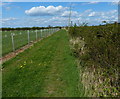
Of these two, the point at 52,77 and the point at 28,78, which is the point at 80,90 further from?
the point at 28,78

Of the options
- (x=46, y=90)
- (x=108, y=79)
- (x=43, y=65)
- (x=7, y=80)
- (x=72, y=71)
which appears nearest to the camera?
(x=108, y=79)

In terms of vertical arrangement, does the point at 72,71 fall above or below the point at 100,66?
below

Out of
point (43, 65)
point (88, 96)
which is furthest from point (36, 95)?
point (43, 65)

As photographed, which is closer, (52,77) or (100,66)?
(100,66)

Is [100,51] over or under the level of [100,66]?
over

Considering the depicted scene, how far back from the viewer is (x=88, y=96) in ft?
13.1

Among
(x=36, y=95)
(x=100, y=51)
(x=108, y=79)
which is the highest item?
(x=100, y=51)

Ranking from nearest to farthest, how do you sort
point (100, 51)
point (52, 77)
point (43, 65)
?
point (100, 51) → point (52, 77) → point (43, 65)

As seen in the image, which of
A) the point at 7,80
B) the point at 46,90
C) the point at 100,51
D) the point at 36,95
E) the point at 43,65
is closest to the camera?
the point at 100,51

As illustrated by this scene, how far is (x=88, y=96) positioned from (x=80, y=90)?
0.64 m

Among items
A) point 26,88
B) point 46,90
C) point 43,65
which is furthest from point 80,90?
point 43,65

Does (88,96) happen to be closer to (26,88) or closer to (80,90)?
(80,90)

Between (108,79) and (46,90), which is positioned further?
(46,90)

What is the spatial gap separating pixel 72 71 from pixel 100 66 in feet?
7.75
